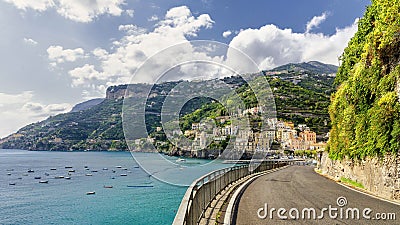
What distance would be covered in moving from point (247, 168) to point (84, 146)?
155565 millimetres

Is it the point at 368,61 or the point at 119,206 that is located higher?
the point at 368,61

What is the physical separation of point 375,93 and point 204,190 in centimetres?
988

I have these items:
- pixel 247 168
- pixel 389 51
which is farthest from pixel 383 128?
pixel 247 168

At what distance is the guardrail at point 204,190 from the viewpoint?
14.2ft

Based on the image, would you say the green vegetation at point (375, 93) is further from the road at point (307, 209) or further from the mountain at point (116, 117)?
the mountain at point (116, 117)

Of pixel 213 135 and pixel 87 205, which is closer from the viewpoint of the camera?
pixel 213 135

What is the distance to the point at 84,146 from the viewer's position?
164125 mm

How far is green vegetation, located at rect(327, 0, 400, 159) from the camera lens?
11.8 metres

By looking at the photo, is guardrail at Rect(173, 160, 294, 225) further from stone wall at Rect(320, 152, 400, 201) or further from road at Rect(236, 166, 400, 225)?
stone wall at Rect(320, 152, 400, 201)

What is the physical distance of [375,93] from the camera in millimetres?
13883

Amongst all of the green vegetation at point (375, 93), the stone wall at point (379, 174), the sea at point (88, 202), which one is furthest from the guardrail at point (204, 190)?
the sea at point (88, 202)

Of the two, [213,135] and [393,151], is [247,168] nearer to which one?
[213,135]

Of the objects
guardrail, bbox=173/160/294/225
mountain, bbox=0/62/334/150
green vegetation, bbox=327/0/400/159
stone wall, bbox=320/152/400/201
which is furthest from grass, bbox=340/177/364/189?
mountain, bbox=0/62/334/150

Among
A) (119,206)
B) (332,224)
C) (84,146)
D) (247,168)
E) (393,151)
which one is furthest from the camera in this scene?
(84,146)
